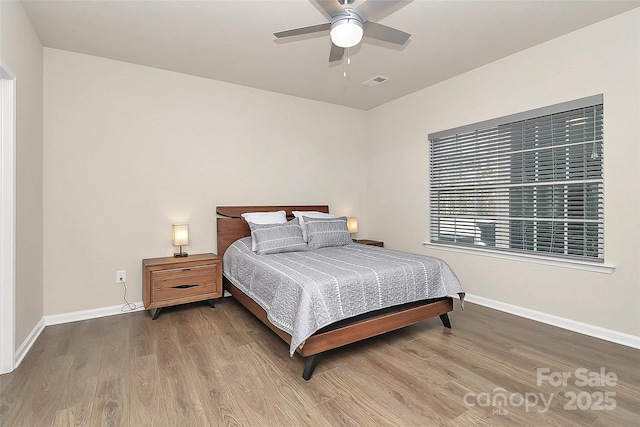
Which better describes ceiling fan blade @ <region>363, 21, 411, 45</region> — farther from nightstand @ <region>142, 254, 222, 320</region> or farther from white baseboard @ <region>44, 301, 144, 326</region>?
white baseboard @ <region>44, 301, 144, 326</region>

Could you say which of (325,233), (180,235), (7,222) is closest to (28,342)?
(7,222)

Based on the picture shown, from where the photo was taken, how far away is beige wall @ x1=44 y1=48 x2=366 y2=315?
3.21 meters

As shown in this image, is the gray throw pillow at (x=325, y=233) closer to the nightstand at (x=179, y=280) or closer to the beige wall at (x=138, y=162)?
the beige wall at (x=138, y=162)

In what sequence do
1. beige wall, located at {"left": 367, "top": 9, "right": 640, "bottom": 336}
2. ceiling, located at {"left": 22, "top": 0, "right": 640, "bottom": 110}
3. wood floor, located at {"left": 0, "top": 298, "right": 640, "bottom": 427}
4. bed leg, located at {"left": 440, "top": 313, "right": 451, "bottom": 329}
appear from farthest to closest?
bed leg, located at {"left": 440, "top": 313, "right": 451, "bottom": 329} → beige wall, located at {"left": 367, "top": 9, "right": 640, "bottom": 336} → ceiling, located at {"left": 22, "top": 0, "right": 640, "bottom": 110} → wood floor, located at {"left": 0, "top": 298, "right": 640, "bottom": 427}

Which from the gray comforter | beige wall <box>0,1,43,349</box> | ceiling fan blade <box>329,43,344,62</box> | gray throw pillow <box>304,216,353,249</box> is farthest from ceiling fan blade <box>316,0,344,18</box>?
gray throw pillow <box>304,216,353,249</box>

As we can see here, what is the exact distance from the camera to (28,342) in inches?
103

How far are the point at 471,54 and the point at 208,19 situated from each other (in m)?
2.61

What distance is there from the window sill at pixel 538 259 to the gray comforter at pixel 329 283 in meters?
0.97

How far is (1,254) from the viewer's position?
220 centimetres

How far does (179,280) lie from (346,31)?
2.82 m

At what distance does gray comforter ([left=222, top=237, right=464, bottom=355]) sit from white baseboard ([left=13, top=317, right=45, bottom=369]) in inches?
67.0

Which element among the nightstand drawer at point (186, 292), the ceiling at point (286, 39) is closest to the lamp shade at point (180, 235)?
the nightstand drawer at point (186, 292)

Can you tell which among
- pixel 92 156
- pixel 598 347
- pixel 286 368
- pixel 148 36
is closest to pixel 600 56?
pixel 598 347

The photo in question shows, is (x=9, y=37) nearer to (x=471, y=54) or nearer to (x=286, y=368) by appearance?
(x=286, y=368)
